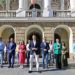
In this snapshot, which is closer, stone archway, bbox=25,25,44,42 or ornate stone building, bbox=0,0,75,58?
ornate stone building, bbox=0,0,75,58

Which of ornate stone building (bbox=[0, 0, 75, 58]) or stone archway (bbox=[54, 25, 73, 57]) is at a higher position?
ornate stone building (bbox=[0, 0, 75, 58])

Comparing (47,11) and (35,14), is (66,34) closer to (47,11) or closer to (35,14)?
(47,11)

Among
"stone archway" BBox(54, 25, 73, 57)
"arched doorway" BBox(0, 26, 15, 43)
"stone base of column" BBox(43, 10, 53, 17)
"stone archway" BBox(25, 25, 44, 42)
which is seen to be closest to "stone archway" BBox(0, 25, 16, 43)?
"arched doorway" BBox(0, 26, 15, 43)

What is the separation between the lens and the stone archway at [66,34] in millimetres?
32625

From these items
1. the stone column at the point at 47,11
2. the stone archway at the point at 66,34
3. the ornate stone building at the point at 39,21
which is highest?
the stone column at the point at 47,11

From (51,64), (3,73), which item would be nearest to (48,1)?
(51,64)

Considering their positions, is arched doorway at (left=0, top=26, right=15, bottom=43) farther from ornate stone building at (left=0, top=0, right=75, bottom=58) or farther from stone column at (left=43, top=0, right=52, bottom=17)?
stone column at (left=43, top=0, right=52, bottom=17)

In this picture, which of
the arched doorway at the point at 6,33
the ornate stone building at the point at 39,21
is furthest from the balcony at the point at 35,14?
the arched doorway at the point at 6,33

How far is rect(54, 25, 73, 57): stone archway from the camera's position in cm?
3262

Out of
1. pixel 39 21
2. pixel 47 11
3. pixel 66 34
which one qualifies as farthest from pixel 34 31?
pixel 66 34

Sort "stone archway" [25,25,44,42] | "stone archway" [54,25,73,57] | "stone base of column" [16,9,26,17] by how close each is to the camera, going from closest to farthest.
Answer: "stone base of column" [16,9,26,17], "stone archway" [25,25,44,42], "stone archway" [54,25,73,57]

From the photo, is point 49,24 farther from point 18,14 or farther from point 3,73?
point 3,73

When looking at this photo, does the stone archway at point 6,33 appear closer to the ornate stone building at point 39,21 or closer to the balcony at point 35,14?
the ornate stone building at point 39,21

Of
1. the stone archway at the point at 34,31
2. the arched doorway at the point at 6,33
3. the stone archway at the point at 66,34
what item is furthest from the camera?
the arched doorway at the point at 6,33
